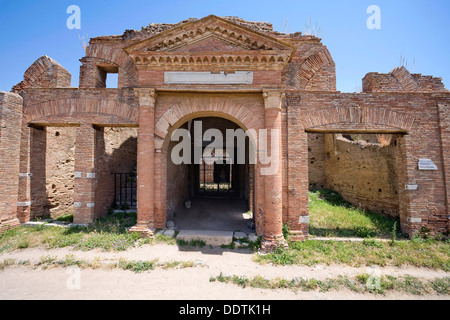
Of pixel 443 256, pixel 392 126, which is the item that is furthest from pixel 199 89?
pixel 443 256

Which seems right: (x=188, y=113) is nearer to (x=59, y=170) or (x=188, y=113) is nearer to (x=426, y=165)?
(x=59, y=170)

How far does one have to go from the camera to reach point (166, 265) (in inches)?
215

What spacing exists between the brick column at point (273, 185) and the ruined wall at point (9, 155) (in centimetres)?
946

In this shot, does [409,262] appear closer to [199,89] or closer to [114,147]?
[199,89]

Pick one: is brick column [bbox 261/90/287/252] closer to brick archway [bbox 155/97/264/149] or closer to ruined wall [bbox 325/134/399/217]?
brick archway [bbox 155/97/264/149]

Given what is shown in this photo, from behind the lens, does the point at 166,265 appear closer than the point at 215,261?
Yes

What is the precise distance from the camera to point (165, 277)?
197 inches

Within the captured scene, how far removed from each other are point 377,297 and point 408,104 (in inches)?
263

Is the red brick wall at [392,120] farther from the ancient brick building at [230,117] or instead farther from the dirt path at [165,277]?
the dirt path at [165,277]

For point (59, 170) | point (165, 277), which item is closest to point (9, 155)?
point (59, 170)

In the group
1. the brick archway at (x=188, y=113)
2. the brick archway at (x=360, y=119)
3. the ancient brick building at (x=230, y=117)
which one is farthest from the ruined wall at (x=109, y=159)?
the brick archway at (x=360, y=119)

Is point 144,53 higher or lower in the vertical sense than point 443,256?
higher

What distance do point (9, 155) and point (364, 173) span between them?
52.6 ft
